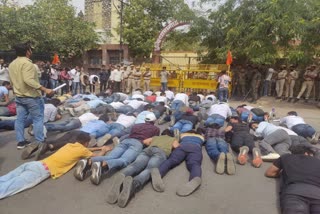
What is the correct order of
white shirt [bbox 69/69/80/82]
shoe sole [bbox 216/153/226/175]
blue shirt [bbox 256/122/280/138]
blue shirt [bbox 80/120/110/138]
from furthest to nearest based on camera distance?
white shirt [bbox 69/69/80/82]
blue shirt [bbox 80/120/110/138]
blue shirt [bbox 256/122/280/138]
shoe sole [bbox 216/153/226/175]

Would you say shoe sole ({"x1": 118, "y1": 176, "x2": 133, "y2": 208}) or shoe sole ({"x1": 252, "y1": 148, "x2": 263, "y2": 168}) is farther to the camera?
shoe sole ({"x1": 252, "y1": 148, "x2": 263, "y2": 168})

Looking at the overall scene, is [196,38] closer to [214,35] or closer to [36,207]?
[214,35]

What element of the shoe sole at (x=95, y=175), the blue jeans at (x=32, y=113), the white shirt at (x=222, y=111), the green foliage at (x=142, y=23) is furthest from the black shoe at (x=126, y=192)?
the green foliage at (x=142, y=23)

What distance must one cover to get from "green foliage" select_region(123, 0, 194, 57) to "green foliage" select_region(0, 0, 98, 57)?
10.5ft

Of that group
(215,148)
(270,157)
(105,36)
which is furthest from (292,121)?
Answer: (105,36)

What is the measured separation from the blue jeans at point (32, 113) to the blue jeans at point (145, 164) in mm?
2052

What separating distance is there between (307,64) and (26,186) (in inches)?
521

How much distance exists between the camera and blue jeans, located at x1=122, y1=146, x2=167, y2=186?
4.22m

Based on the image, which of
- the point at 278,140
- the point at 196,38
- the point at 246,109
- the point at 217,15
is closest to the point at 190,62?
the point at 196,38

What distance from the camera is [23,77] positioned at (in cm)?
528

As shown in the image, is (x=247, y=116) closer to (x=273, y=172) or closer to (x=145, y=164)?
(x=273, y=172)

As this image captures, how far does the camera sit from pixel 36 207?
12.0ft

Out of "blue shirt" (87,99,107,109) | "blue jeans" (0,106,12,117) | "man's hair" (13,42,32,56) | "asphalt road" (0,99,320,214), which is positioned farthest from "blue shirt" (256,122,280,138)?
"blue jeans" (0,106,12,117)

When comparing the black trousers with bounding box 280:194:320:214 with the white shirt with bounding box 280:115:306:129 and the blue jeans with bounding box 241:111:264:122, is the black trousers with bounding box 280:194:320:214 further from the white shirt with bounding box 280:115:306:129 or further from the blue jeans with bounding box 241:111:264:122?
the blue jeans with bounding box 241:111:264:122
